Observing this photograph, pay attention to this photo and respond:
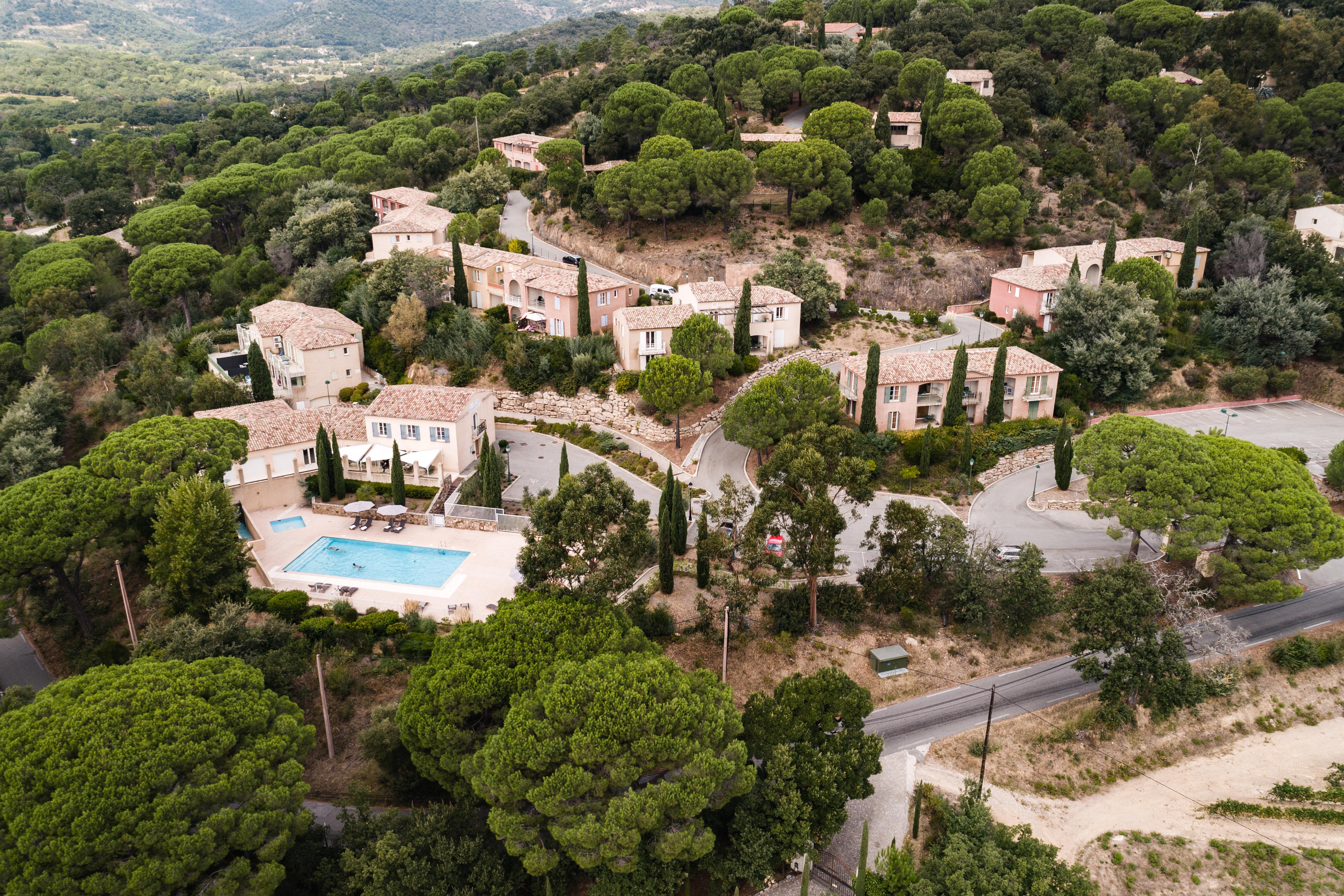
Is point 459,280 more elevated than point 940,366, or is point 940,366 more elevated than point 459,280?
point 459,280

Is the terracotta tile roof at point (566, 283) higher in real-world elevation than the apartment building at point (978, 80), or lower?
lower

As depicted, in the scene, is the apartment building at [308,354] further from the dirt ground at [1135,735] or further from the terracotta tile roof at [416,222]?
the dirt ground at [1135,735]

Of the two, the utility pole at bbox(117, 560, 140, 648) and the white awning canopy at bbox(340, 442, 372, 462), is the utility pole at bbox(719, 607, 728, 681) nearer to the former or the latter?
the utility pole at bbox(117, 560, 140, 648)

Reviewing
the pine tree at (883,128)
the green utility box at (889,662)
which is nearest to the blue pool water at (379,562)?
the green utility box at (889,662)

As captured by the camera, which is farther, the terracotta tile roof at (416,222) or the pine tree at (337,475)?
the terracotta tile roof at (416,222)

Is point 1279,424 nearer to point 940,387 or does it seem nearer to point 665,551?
point 940,387

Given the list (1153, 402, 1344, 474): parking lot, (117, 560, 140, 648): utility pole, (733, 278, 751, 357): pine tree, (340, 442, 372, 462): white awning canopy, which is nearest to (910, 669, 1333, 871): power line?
(1153, 402, 1344, 474): parking lot

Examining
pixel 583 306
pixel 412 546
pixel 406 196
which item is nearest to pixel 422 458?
pixel 412 546
